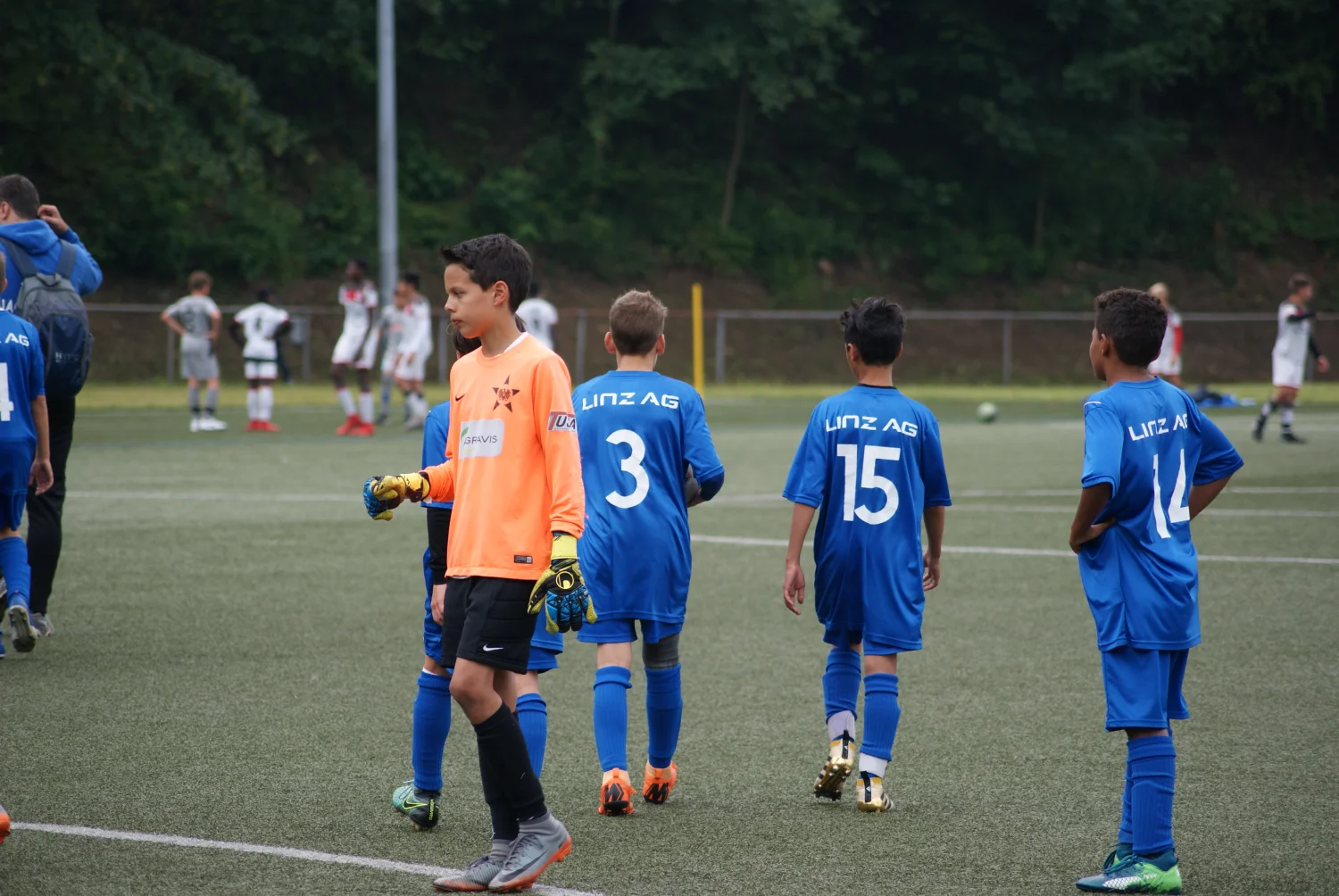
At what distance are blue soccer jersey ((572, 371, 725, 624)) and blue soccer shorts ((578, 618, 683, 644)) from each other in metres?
0.04

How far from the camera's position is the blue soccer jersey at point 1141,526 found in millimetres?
4418

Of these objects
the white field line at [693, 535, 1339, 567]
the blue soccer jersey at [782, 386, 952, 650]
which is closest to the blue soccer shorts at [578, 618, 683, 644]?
the blue soccer jersey at [782, 386, 952, 650]

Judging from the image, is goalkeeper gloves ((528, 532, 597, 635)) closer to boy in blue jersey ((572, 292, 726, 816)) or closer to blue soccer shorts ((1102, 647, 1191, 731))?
boy in blue jersey ((572, 292, 726, 816))

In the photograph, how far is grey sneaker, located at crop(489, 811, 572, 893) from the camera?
14.3 feet

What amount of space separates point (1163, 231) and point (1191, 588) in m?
48.7

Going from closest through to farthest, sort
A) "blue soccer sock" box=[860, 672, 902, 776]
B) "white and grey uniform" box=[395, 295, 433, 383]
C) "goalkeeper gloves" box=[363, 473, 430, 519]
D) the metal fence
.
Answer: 1. "goalkeeper gloves" box=[363, 473, 430, 519]
2. "blue soccer sock" box=[860, 672, 902, 776]
3. "white and grey uniform" box=[395, 295, 433, 383]
4. the metal fence

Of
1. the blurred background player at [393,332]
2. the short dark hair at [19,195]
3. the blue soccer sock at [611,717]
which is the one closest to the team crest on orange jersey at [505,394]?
the blue soccer sock at [611,717]

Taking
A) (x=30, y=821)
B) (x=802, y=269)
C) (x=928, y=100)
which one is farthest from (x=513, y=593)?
(x=928, y=100)

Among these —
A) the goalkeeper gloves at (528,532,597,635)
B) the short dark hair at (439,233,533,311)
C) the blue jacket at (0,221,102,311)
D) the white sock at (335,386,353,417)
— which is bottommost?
the white sock at (335,386,353,417)

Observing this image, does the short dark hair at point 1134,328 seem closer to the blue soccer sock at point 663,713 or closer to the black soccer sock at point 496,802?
the blue soccer sock at point 663,713

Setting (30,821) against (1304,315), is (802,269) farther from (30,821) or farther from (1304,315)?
Result: (30,821)

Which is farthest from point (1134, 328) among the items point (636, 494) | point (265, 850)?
point (265, 850)

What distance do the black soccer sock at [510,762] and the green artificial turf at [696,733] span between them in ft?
0.95

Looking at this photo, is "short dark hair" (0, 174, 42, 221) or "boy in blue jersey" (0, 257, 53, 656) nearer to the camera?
"boy in blue jersey" (0, 257, 53, 656)
